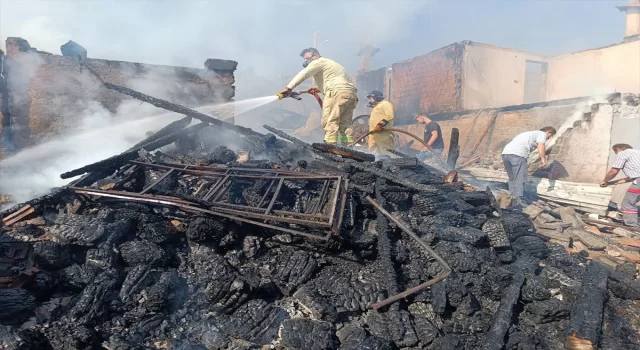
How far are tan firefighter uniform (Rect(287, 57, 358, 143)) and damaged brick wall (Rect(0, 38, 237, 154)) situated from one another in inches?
162

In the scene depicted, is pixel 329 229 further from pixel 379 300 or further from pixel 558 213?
pixel 558 213

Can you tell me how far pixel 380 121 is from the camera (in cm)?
899

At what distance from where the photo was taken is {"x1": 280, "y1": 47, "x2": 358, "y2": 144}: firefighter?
26.3 ft

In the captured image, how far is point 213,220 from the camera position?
15.3 ft

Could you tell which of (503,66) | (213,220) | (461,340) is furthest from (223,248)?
(503,66)

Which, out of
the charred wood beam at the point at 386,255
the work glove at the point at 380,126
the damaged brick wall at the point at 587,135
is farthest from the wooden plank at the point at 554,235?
the damaged brick wall at the point at 587,135

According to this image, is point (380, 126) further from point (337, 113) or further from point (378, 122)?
point (337, 113)

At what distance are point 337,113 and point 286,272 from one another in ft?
14.9

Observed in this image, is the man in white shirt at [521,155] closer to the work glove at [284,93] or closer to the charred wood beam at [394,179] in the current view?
the charred wood beam at [394,179]

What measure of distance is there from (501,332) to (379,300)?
1.12 meters

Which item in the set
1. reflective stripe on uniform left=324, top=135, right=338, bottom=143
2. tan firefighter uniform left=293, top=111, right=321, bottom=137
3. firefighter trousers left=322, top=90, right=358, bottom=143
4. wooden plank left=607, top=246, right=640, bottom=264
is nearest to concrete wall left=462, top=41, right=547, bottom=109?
tan firefighter uniform left=293, top=111, right=321, bottom=137

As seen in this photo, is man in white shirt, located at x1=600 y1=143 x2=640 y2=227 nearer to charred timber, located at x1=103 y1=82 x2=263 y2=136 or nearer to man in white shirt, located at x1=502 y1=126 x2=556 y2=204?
man in white shirt, located at x1=502 y1=126 x2=556 y2=204

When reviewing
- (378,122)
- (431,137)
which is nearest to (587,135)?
(431,137)

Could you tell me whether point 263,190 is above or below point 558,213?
above
